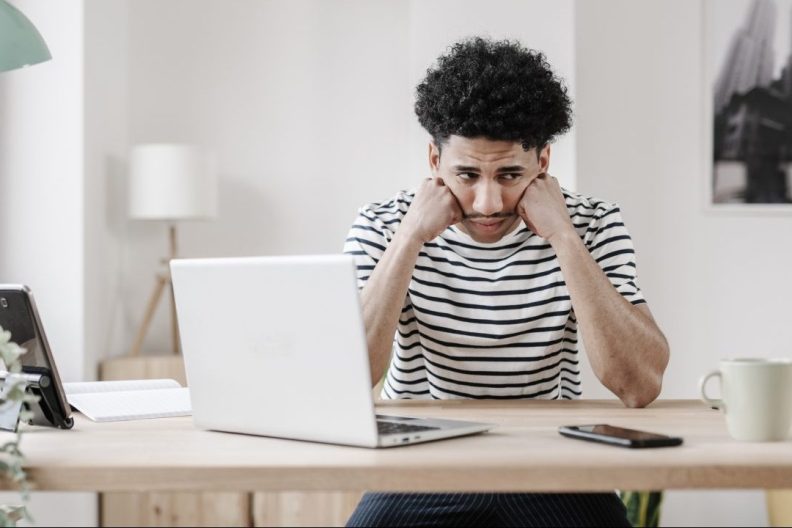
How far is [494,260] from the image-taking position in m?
1.90

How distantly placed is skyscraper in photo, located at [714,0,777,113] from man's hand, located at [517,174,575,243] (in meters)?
1.90

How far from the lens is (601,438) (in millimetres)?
1104

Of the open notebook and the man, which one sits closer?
the open notebook

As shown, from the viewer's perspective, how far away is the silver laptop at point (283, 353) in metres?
1.10

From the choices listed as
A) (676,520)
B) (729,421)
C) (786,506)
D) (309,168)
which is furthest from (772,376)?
(309,168)

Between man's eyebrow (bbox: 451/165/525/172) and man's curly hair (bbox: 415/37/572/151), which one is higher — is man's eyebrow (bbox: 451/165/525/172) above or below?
below

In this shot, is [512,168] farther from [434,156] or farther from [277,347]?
[277,347]

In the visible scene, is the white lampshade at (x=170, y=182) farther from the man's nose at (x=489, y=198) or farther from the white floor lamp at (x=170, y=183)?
the man's nose at (x=489, y=198)

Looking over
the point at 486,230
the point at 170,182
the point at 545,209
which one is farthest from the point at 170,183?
the point at 545,209

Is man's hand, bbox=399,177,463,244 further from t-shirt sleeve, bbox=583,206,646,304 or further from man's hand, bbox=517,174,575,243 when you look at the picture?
t-shirt sleeve, bbox=583,206,646,304

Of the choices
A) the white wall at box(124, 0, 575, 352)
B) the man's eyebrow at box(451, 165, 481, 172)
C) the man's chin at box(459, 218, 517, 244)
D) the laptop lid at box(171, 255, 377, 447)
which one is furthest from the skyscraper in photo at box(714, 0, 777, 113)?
the laptop lid at box(171, 255, 377, 447)

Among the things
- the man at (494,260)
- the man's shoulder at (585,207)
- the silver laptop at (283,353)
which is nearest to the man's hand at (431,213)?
the man at (494,260)

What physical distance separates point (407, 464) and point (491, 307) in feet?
2.87

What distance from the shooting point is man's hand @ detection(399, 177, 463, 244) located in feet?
5.85
